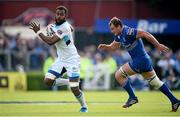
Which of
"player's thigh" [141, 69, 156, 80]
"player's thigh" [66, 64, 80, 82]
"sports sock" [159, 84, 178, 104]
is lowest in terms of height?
"sports sock" [159, 84, 178, 104]

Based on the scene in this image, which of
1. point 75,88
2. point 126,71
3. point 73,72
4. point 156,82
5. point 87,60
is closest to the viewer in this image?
point 75,88

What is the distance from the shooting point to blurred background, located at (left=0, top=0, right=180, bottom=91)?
105 feet

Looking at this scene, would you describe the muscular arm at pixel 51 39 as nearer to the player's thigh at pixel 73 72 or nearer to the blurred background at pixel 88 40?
the player's thigh at pixel 73 72

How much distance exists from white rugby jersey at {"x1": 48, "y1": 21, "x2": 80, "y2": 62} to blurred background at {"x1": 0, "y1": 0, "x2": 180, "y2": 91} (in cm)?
1319

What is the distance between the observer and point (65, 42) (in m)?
17.9

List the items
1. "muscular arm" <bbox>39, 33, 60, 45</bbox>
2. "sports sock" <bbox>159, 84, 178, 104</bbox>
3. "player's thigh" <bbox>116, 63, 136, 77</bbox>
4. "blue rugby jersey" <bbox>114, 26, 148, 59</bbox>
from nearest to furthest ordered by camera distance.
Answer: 1. "muscular arm" <bbox>39, 33, 60, 45</bbox>
2. "blue rugby jersey" <bbox>114, 26, 148, 59</bbox>
3. "sports sock" <bbox>159, 84, 178, 104</bbox>
4. "player's thigh" <bbox>116, 63, 136, 77</bbox>

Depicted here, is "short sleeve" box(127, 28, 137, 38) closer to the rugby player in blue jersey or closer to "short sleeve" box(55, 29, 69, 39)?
the rugby player in blue jersey

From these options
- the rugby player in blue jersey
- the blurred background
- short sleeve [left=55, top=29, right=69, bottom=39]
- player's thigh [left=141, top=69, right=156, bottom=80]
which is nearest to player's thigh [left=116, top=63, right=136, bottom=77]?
the rugby player in blue jersey

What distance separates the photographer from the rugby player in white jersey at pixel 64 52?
1767 cm

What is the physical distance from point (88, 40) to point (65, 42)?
18405mm

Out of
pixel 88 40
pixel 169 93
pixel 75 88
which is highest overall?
pixel 75 88

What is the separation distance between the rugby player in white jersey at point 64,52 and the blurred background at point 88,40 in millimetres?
13030

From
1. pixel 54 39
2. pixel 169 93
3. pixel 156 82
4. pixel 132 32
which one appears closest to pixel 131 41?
pixel 132 32

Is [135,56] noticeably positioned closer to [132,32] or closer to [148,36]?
[132,32]
